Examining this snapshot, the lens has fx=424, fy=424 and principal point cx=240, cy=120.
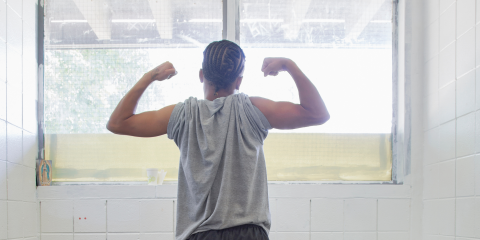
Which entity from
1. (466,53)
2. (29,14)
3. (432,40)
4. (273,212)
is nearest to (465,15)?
(466,53)

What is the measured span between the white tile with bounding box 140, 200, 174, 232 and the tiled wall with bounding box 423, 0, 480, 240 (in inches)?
53.9

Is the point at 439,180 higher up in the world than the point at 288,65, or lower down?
lower down

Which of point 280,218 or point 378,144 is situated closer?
point 280,218

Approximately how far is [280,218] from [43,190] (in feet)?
4.22

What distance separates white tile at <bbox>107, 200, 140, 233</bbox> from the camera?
2.27 metres

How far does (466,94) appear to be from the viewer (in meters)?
1.83

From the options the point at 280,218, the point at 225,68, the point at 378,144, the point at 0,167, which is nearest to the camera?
the point at 225,68

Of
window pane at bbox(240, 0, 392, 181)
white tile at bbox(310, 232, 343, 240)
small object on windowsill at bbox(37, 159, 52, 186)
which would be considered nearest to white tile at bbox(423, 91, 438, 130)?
window pane at bbox(240, 0, 392, 181)

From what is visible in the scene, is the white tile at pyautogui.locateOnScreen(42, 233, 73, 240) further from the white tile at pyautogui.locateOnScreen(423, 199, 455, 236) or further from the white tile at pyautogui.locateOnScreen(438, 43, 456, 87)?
the white tile at pyautogui.locateOnScreen(438, 43, 456, 87)

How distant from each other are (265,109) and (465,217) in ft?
3.93

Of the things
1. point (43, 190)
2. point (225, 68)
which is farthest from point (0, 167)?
point (225, 68)

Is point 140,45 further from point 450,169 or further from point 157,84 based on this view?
point 450,169

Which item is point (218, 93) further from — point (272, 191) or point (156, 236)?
point (156, 236)

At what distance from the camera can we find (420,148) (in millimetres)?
2354
